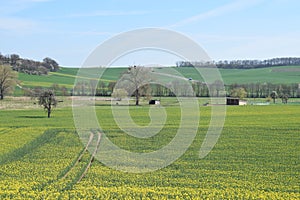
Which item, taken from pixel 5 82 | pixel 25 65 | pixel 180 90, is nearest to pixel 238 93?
pixel 180 90

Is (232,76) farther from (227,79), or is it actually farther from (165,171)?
(165,171)

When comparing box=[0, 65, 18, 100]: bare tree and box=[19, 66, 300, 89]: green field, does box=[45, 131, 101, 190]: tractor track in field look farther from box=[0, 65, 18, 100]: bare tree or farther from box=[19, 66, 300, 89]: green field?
box=[19, 66, 300, 89]: green field

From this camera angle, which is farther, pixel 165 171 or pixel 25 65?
pixel 25 65

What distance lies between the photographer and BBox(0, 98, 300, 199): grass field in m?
18.0

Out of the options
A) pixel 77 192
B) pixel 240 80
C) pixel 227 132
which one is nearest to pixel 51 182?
pixel 77 192

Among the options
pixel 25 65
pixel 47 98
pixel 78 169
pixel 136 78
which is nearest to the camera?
pixel 78 169

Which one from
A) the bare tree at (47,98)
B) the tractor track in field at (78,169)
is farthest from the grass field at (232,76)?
the tractor track in field at (78,169)

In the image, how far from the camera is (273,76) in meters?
150

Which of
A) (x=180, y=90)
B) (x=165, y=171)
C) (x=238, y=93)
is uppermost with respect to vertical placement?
(x=180, y=90)

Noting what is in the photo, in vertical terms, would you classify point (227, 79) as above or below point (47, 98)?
above

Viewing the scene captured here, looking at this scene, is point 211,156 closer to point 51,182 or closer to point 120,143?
point 120,143

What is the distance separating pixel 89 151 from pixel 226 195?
42.4 ft

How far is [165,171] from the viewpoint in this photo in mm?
22312

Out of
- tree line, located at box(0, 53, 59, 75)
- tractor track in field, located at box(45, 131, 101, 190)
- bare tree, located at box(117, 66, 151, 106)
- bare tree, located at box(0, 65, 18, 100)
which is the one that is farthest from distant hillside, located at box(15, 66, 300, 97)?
tractor track in field, located at box(45, 131, 101, 190)
